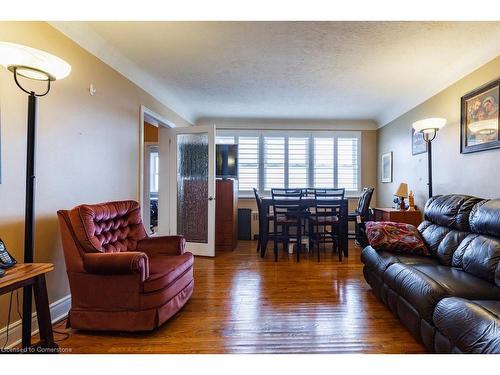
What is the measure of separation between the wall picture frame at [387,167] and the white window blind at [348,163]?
0.55m

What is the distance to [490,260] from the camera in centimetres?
180

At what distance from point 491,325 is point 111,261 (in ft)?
7.08

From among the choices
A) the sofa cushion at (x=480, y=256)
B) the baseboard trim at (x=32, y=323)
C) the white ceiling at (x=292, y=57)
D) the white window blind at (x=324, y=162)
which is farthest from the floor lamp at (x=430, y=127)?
the baseboard trim at (x=32, y=323)

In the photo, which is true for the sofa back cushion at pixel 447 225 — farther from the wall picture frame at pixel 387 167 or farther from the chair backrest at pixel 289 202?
the wall picture frame at pixel 387 167

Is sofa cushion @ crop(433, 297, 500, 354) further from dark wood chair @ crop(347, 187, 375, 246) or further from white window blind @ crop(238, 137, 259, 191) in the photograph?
white window blind @ crop(238, 137, 259, 191)

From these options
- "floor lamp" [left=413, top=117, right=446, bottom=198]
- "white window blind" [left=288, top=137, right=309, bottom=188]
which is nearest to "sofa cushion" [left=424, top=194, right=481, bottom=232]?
"floor lamp" [left=413, top=117, right=446, bottom=198]

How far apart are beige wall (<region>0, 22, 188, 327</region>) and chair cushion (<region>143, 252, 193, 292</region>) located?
2.67ft

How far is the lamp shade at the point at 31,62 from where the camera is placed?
137cm

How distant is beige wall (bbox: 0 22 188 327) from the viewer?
5.73 feet

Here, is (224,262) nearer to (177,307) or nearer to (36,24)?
(177,307)

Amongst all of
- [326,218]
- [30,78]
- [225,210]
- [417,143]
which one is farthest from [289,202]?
[30,78]

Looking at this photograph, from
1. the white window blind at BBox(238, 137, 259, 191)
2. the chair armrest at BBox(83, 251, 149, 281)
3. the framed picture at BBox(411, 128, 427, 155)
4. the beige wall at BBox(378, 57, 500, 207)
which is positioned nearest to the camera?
the chair armrest at BBox(83, 251, 149, 281)

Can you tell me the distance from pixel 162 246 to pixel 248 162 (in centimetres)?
345
